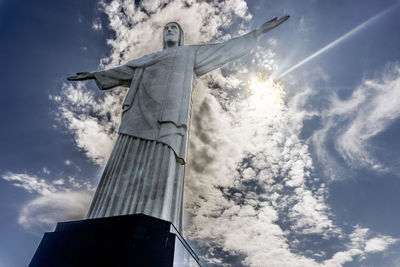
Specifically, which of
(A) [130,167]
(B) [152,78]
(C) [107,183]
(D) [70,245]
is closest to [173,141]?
(A) [130,167]

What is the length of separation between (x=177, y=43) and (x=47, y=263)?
19.3 ft

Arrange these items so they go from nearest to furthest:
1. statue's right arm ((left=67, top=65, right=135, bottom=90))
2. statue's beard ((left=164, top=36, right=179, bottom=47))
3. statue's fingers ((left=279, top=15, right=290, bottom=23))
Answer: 1. statue's fingers ((left=279, top=15, right=290, bottom=23))
2. statue's right arm ((left=67, top=65, right=135, bottom=90))
3. statue's beard ((left=164, top=36, right=179, bottom=47))

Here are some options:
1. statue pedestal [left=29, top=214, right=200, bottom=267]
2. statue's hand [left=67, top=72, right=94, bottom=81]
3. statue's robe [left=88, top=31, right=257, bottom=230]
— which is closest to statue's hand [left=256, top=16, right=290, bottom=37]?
statue's robe [left=88, top=31, right=257, bottom=230]

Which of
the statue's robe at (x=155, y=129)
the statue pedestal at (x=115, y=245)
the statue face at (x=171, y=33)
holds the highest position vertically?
the statue face at (x=171, y=33)

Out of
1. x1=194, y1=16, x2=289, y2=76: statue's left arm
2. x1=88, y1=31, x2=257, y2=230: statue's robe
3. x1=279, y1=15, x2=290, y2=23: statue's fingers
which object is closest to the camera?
x1=88, y1=31, x2=257, y2=230: statue's robe

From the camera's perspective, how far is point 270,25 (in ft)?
19.6

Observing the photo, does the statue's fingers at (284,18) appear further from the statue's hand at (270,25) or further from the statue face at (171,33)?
the statue face at (171,33)

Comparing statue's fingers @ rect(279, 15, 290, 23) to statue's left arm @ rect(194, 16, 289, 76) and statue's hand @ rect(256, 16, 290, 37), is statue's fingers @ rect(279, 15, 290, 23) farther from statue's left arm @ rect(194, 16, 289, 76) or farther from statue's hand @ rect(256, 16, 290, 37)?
statue's left arm @ rect(194, 16, 289, 76)

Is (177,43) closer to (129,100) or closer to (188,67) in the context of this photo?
(188,67)

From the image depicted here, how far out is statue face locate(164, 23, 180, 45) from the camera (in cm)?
706

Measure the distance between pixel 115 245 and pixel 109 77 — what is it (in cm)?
471

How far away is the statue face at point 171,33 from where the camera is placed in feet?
23.2

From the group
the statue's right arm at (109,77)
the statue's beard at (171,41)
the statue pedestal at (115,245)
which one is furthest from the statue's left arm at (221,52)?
the statue pedestal at (115,245)

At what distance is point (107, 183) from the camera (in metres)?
4.34
